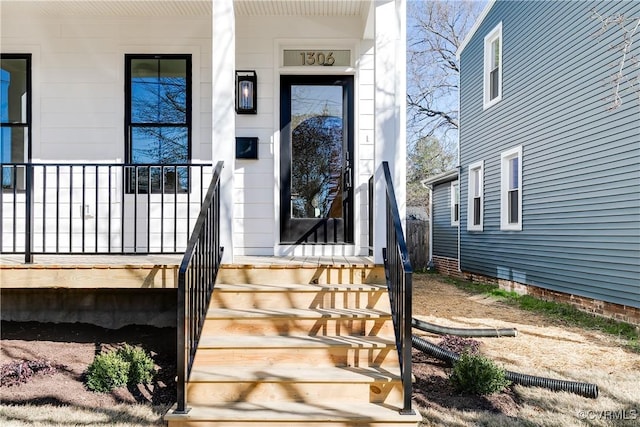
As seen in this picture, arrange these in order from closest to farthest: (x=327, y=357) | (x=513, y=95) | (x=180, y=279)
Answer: (x=180, y=279), (x=327, y=357), (x=513, y=95)

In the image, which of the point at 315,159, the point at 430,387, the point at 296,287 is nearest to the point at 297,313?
the point at 296,287

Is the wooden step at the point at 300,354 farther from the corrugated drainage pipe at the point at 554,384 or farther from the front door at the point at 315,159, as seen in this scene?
the front door at the point at 315,159

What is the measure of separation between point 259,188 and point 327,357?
2539 mm

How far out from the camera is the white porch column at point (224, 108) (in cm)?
399

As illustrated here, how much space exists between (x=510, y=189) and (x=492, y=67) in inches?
118

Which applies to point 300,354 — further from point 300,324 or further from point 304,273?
point 304,273

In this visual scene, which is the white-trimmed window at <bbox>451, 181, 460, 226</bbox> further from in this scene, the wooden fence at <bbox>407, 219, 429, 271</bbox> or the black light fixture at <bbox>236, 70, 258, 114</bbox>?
the black light fixture at <bbox>236, 70, 258, 114</bbox>

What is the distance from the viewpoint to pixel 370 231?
4902mm

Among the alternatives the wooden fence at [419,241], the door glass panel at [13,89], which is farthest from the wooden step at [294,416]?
the wooden fence at [419,241]

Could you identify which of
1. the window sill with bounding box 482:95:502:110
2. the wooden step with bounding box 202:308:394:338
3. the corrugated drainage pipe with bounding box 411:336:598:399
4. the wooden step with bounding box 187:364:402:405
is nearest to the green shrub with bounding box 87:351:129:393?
the wooden step with bounding box 202:308:394:338

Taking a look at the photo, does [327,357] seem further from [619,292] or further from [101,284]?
[619,292]

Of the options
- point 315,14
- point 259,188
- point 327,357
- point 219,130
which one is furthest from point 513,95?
point 327,357

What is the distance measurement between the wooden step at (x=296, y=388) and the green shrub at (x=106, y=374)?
0.90m

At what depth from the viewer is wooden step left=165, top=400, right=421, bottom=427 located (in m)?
2.73
